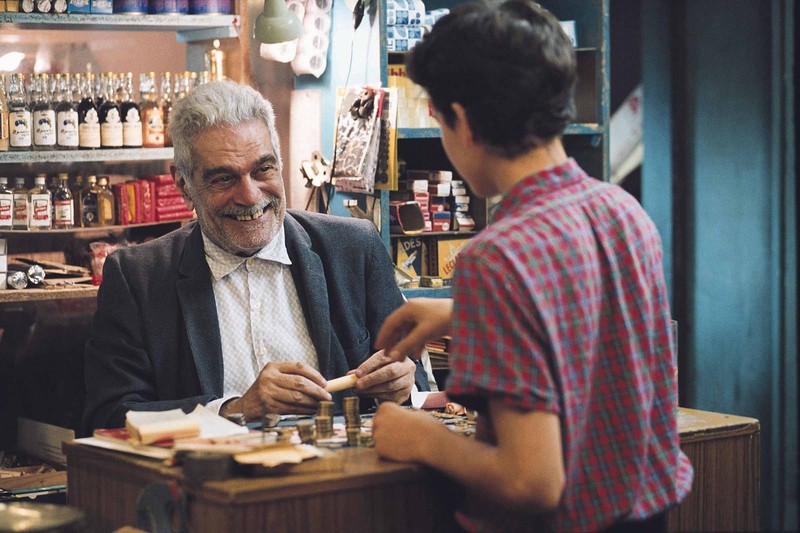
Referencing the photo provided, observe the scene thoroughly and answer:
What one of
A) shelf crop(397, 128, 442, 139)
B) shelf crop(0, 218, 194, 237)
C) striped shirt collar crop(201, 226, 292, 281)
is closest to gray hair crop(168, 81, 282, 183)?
striped shirt collar crop(201, 226, 292, 281)

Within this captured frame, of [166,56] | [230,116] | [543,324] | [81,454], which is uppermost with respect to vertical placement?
[166,56]

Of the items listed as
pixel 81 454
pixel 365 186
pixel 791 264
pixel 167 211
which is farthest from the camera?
pixel 791 264

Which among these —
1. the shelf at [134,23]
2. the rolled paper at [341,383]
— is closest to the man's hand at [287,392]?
the rolled paper at [341,383]

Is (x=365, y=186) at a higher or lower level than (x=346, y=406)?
higher

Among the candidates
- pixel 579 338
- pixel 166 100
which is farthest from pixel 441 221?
pixel 579 338

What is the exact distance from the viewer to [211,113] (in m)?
2.79

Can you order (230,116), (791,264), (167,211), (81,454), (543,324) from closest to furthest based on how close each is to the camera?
1. (543,324)
2. (81,454)
3. (230,116)
4. (167,211)
5. (791,264)

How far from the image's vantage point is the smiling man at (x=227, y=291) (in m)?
2.69

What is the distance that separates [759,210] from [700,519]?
3.15m

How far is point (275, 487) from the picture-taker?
1.62 metres

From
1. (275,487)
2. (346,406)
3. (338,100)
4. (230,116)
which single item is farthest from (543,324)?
(338,100)

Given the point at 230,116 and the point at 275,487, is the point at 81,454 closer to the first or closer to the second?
the point at 275,487

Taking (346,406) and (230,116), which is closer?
(346,406)

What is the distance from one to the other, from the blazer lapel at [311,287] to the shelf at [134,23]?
1.49 meters
